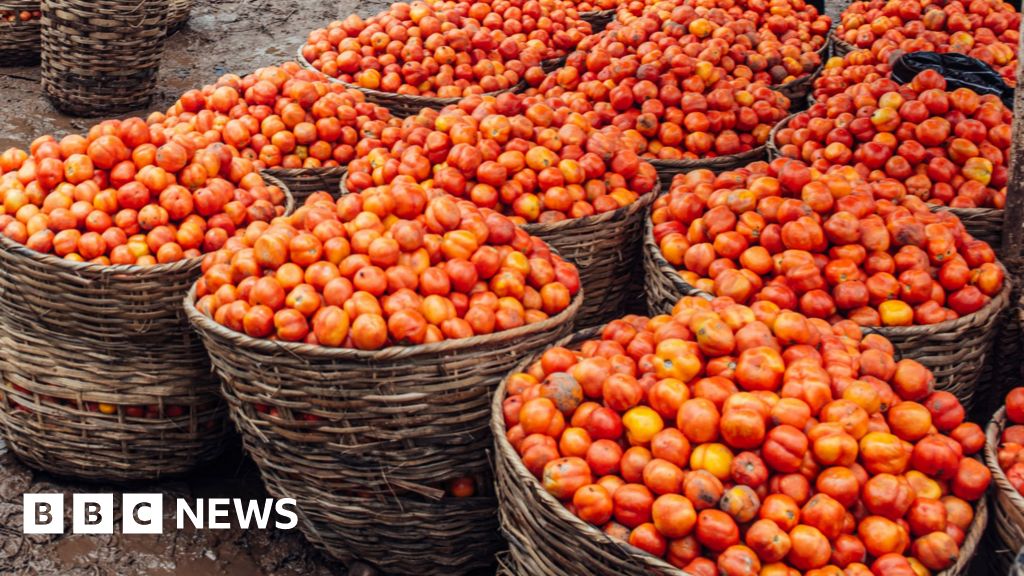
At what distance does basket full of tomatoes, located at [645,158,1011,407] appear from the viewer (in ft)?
10.0

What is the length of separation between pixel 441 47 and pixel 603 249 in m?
1.80

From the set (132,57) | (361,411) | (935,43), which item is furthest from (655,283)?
(132,57)

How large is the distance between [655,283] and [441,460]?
3.45 ft

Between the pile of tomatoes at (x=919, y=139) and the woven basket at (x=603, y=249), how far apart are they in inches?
30.2

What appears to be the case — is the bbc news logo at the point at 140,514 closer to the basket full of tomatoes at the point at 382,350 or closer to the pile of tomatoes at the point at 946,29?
the basket full of tomatoes at the point at 382,350

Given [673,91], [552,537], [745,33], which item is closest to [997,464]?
[552,537]

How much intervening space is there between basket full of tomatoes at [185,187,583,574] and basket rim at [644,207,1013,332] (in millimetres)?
365

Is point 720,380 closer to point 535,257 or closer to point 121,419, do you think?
point 535,257

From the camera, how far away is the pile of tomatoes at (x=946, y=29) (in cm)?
509

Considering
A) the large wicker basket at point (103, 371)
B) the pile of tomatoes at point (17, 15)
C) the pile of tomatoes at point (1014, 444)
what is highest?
the pile of tomatoes at point (1014, 444)

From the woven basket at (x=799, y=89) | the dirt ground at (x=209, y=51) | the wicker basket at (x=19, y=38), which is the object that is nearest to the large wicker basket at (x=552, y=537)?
the woven basket at (x=799, y=89)

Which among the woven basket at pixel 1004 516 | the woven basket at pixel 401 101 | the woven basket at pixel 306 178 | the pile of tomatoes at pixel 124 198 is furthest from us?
the woven basket at pixel 401 101

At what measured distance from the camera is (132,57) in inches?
262

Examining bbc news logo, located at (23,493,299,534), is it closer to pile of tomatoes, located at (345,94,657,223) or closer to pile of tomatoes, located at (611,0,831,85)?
pile of tomatoes, located at (345,94,657,223)
